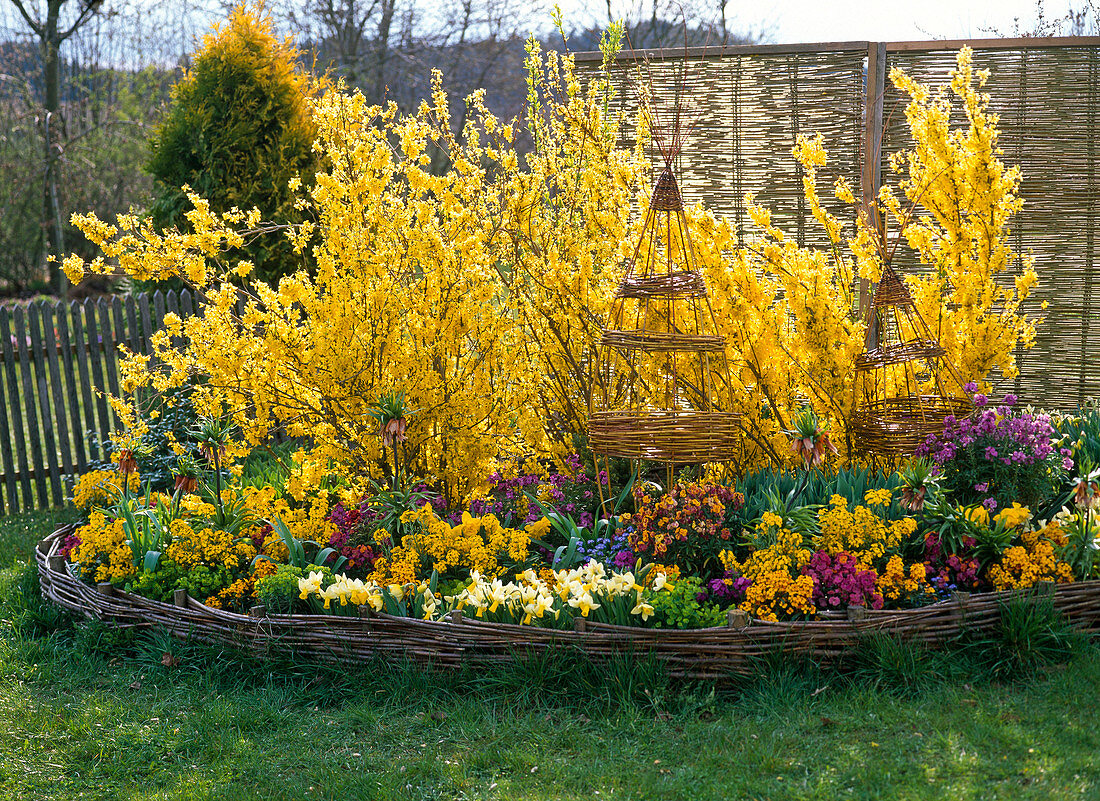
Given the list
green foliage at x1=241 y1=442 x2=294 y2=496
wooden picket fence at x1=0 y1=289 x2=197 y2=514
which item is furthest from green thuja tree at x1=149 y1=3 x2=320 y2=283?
green foliage at x1=241 y1=442 x2=294 y2=496

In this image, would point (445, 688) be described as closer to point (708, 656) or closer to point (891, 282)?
point (708, 656)

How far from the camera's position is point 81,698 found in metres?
3.15

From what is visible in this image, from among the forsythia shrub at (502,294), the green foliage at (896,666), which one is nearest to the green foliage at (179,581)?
the forsythia shrub at (502,294)

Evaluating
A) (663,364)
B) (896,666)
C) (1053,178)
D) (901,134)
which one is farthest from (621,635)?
(1053,178)

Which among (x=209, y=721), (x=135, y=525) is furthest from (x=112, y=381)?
(x=209, y=721)

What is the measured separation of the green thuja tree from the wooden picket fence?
75cm

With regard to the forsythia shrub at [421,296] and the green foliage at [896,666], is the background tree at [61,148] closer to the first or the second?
the forsythia shrub at [421,296]

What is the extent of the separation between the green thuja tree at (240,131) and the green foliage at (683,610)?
4.18m

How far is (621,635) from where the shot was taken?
2.92 m

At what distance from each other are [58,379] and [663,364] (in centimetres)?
421

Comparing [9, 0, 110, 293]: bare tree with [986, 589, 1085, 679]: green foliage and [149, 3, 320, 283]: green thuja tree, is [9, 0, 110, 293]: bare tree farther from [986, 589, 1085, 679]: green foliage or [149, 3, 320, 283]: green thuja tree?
[986, 589, 1085, 679]: green foliage

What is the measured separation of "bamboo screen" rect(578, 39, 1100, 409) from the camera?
17.9ft

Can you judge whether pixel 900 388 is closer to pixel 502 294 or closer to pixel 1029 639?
pixel 1029 639

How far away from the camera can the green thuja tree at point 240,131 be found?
20.3 ft
